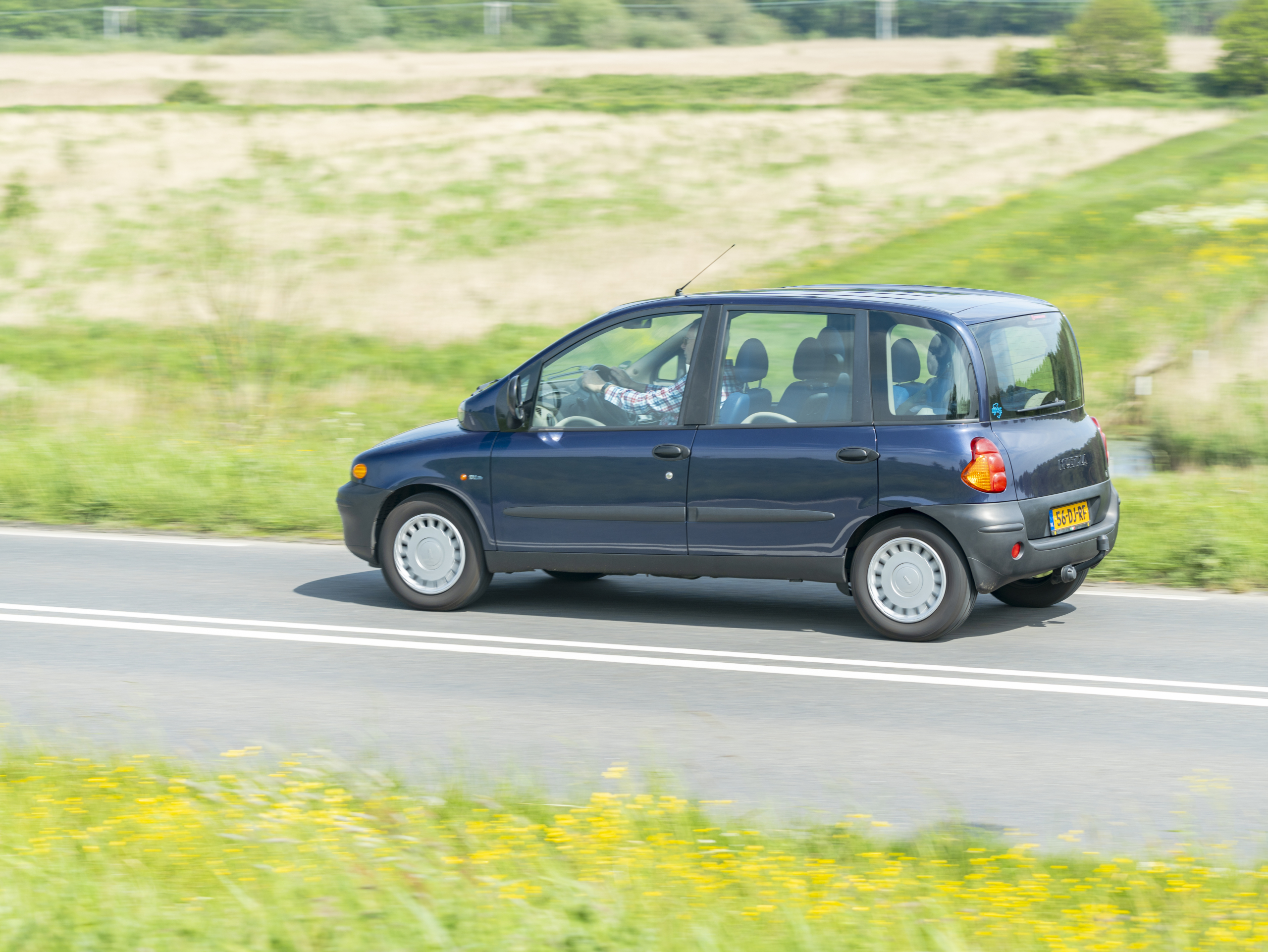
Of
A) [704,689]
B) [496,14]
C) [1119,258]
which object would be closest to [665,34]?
[496,14]

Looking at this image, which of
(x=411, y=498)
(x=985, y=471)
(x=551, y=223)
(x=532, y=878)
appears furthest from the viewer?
(x=551, y=223)

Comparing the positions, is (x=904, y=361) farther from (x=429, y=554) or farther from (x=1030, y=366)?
(x=429, y=554)

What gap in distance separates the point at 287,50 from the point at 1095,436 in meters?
66.3

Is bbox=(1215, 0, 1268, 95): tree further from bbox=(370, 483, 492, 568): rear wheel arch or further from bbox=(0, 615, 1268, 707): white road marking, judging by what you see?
bbox=(0, 615, 1268, 707): white road marking

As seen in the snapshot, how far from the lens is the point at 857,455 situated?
27.5ft

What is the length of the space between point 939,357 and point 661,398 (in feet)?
5.08

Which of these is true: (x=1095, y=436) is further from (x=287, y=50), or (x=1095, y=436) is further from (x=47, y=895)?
(x=287, y=50)

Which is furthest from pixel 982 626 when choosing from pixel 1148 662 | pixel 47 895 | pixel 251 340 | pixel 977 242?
pixel 977 242

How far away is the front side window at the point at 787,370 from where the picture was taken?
8.49m

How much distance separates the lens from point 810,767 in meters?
6.29

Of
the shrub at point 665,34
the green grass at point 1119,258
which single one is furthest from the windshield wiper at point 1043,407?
the shrub at point 665,34

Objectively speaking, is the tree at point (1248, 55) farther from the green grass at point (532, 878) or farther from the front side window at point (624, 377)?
the green grass at point (532, 878)

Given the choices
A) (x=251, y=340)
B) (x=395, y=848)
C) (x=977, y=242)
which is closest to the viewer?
(x=395, y=848)

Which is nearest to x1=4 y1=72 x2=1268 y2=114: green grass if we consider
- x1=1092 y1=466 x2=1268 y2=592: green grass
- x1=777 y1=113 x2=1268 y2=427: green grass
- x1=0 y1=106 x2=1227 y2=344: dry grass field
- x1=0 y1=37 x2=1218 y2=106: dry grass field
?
x1=0 y1=106 x2=1227 y2=344: dry grass field
